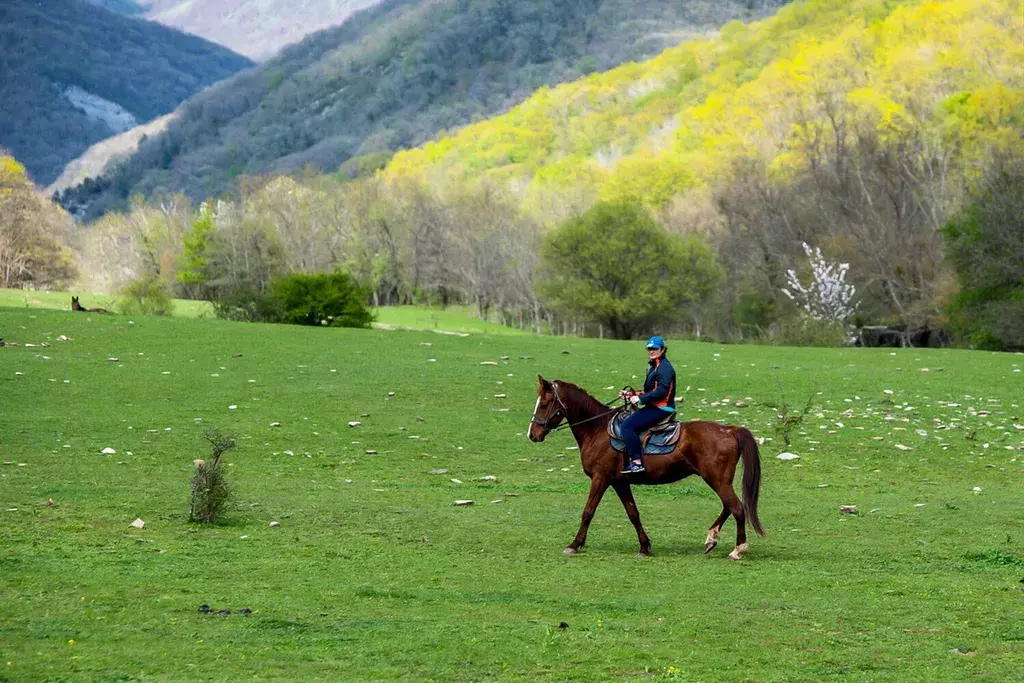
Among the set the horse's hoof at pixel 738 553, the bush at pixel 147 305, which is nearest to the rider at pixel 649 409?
the horse's hoof at pixel 738 553

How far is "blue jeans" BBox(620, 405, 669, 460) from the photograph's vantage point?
11039mm

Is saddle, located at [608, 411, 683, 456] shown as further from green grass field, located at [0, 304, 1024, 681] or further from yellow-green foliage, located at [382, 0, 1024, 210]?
yellow-green foliage, located at [382, 0, 1024, 210]

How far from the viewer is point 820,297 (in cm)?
6028

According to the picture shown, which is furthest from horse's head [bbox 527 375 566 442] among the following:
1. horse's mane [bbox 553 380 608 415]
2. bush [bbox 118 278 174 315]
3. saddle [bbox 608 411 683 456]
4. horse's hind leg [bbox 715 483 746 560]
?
bush [bbox 118 278 174 315]

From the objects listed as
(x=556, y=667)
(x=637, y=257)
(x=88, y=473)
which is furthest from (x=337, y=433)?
(x=637, y=257)

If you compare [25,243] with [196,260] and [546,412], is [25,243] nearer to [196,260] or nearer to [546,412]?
[196,260]

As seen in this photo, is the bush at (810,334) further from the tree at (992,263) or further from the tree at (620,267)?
the tree at (620,267)

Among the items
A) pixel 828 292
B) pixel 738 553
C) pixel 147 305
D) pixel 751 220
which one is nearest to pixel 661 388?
pixel 738 553

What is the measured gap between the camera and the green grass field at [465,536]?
7.02 metres

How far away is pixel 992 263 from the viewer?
42344 mm

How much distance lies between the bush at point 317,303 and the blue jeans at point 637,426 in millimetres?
28404

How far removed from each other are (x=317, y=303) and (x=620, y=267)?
83.2 feet

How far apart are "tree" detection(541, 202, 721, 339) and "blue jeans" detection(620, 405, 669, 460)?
4896 cm

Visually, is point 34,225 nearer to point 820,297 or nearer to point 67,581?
point 820,297
